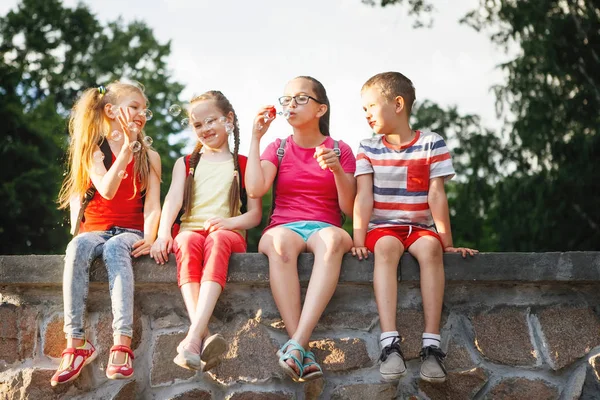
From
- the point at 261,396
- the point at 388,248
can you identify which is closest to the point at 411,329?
the point at 388,248

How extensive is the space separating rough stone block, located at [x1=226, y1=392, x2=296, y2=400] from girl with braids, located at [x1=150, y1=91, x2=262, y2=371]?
0.25 m

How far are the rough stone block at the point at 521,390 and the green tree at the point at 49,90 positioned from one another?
14.3 metres

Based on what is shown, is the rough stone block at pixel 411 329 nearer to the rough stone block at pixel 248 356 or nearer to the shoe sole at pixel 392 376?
the shoe sole at pixel 392 376

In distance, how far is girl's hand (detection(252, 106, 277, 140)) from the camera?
Result: 3.81 meters

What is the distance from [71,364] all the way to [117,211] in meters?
0.90

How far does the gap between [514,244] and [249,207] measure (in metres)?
9.21

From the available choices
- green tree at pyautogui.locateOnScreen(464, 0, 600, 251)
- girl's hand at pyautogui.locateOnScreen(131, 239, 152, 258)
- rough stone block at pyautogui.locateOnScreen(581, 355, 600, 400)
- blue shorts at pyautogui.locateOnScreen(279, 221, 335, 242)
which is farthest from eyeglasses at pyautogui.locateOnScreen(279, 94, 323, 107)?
green tree at pyautogui.locateOnScreen(464, 0, 600, 251)

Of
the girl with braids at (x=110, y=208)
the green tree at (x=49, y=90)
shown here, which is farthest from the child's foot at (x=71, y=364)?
the green tree at (x=49, y=90)

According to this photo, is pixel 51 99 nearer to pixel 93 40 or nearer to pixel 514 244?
pixel 93 40

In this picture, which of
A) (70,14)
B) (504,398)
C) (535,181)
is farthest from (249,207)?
(70,14)

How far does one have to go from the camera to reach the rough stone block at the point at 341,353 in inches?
136

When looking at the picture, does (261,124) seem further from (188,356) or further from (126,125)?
(188,356)

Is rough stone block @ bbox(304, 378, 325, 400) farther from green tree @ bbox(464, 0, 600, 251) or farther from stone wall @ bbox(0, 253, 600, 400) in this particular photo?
green tree @ bbox(464, 0, 600, 251)

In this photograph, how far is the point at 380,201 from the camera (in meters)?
3.87
